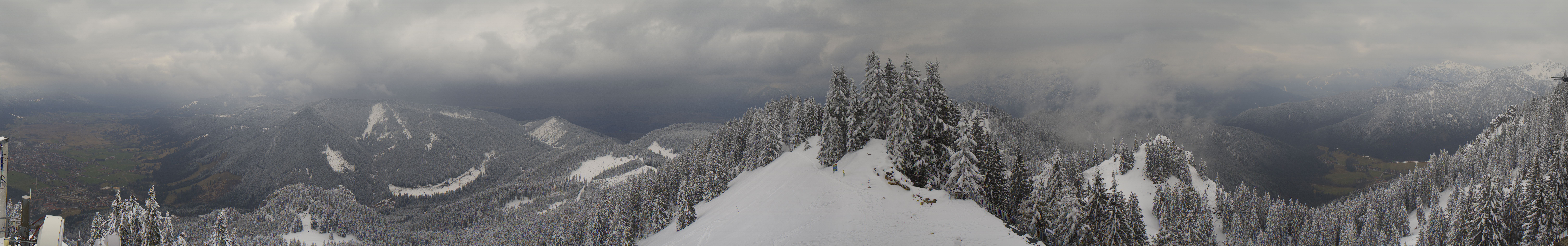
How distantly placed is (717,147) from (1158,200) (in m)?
77.1

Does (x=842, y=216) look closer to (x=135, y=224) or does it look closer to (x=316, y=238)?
(x=135, y=224)

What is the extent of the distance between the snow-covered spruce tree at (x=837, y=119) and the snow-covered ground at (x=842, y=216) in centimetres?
389

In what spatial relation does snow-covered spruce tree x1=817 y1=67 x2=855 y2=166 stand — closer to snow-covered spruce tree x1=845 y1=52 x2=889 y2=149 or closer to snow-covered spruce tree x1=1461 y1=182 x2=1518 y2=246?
snow-covered spruce tree x1=845 y1=52 x2=889 y2=149

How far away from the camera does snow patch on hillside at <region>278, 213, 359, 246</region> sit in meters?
183

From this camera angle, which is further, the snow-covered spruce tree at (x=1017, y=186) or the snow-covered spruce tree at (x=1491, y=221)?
the snow-covered spruce tree at (x=1017, y=186)

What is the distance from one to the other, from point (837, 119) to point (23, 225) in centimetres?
5433

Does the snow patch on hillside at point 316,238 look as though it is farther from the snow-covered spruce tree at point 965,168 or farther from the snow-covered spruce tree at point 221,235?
the snow-covered spruce tree at point 965,168

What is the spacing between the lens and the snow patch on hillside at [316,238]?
183000mm

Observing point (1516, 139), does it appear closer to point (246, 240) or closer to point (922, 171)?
point (922, 171)

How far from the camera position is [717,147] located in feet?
307

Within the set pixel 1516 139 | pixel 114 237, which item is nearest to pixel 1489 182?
pixel 114 237

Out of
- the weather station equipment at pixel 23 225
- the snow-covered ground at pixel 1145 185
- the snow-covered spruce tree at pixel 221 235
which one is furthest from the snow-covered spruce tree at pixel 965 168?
the snow-covered ground at pixel 1145 185

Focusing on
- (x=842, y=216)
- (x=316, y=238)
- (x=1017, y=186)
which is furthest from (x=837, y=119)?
(x=316, y=238)

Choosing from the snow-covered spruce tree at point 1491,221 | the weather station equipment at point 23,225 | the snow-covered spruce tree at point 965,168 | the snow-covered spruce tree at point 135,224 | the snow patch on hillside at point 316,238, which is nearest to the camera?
the weather station equipment at point 23,225
